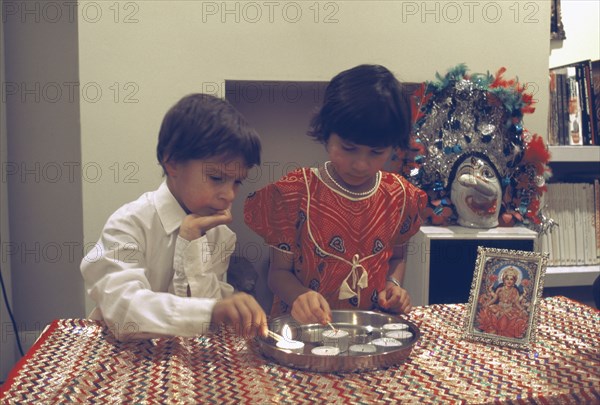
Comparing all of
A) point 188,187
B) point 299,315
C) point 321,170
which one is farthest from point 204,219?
point 321,170

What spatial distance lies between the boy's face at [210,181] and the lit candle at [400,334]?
0.40 m

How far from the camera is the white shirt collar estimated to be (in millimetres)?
1231

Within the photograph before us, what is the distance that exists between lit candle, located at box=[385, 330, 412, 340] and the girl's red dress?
40 centimetres

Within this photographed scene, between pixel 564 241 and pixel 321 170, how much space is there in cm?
137

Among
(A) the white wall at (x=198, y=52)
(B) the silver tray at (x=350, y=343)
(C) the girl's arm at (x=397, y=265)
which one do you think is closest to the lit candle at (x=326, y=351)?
(B) the silver tray at (x=350, y=343)

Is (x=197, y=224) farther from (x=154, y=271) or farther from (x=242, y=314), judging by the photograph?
(x=242, y=314)

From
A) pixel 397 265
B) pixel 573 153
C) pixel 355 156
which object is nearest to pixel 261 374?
pixel 355 156

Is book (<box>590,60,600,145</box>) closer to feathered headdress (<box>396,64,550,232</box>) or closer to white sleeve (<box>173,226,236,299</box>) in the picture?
feathered headdress (<box>396,64,550,232</box>)

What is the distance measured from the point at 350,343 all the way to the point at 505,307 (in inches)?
12.0

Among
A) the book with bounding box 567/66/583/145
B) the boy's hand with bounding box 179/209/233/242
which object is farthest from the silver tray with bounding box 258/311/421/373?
the book with bounding box 567/66/583/145

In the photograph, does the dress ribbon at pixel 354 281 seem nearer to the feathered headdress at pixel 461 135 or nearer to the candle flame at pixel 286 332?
the candle flame at pixel 286 332

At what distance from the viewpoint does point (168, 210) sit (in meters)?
1.24

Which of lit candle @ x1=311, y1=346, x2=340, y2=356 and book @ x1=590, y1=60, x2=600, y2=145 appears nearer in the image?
lit candle @ x1=311, y1=346, x2=340, y2=356

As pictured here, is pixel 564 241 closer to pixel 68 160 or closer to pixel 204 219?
pixel 204 219
